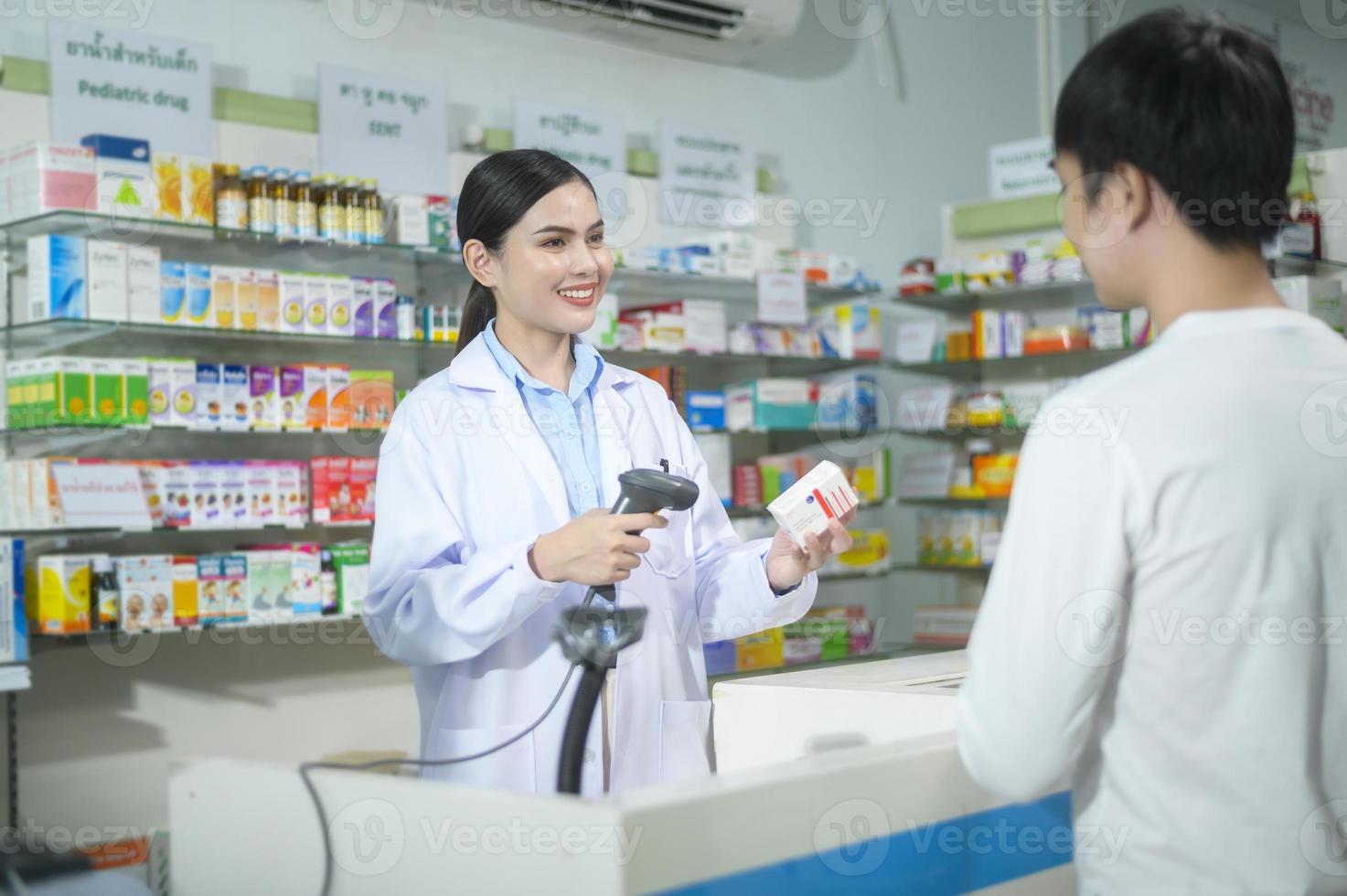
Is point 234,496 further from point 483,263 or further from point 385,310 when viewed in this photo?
point 483,263

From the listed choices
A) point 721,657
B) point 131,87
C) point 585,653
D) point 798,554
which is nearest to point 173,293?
point 131,87

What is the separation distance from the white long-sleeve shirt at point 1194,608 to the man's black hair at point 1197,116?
0.33ft

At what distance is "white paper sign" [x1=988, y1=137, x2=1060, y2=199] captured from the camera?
5.92 m

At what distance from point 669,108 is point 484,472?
13.8 feet

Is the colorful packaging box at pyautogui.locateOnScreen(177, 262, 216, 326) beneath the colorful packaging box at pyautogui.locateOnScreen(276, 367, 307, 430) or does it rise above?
above

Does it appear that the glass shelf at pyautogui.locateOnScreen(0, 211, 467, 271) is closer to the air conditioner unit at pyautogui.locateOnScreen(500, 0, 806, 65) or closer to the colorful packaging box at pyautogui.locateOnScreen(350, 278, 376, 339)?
the colorful packaging box at pyautogui.locateOnScreen(350, 278, 376, 339)

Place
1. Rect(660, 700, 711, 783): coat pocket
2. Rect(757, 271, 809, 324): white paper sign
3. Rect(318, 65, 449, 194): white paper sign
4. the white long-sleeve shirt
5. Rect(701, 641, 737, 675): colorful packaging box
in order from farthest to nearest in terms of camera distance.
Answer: Rect(757, 271, 809, 324): white paper sign
Rect(701, 641, 737, 675): colorful packaging box
Rect(318, 65, 449, 194): white paper sign
Rect(660, 700, 711, 783): coat pocket
the white long-sleeve shirt

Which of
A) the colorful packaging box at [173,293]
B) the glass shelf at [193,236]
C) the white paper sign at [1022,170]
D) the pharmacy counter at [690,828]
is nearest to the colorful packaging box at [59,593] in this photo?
the colorful packaging box at [173,293]

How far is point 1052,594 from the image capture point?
106 cm

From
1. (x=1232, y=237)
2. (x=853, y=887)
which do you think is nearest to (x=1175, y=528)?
(x=1232, y=237)

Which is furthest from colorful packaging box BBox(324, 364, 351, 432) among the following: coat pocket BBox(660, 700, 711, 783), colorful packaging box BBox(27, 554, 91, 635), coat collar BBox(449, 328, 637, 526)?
coat pocket BBox(660, 700, 711, 783)

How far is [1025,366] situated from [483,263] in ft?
13.6

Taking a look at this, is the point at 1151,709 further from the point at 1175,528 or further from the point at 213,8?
the point at 213,8

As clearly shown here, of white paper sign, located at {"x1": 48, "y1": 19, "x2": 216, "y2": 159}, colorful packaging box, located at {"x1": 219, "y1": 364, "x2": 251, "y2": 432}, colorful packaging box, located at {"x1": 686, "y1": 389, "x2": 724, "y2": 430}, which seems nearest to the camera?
colorful packaging box, located at {"x1": 219, "y1": 364, "x2": 251, "y2": 432}
